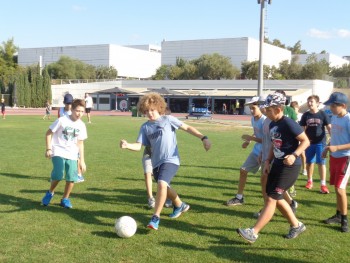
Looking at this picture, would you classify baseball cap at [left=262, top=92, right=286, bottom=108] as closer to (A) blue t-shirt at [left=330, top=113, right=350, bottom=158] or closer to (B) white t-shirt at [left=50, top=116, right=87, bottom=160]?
(A) blue t-shirt at [left=330, top=113, right=350, bottom=158]

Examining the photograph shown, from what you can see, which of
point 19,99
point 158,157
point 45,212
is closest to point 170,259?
point 158,157

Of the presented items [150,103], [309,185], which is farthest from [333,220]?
[150,103]

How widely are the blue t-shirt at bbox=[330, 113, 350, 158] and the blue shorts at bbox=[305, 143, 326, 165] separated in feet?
7.57

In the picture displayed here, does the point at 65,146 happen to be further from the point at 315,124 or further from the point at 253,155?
the point at 315,124

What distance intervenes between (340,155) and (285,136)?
1.41m

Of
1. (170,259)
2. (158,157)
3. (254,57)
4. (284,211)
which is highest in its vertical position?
(254,57)

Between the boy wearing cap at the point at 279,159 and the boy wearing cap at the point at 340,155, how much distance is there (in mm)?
910

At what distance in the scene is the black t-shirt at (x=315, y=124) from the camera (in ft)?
26.9

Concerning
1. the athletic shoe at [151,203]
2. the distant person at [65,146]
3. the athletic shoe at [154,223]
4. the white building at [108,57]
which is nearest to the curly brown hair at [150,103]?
the distant person at [65,146]

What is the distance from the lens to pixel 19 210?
20.9 feet

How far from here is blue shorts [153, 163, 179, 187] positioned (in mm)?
5520

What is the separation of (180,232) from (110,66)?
310 feet

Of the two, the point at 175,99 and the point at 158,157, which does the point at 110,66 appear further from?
the point at 158,157

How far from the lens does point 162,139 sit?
5668mm
